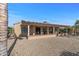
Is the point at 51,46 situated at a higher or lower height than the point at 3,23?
lower

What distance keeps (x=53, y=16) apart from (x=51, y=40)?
127cm

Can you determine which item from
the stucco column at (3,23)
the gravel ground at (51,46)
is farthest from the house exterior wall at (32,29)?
the stucco column at (3,23)

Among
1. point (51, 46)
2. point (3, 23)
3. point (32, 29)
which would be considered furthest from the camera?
point (32, 29)

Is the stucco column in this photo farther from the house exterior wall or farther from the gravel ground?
the house exterior wall

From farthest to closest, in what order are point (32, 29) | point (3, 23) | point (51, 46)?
point (32, 29), point (51, 46), point (3, 23)

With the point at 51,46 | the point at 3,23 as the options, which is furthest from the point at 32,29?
the point at 3,23

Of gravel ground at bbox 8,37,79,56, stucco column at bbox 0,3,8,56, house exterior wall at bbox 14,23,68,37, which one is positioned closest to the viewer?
stucco column at bbox 0,3,8,56

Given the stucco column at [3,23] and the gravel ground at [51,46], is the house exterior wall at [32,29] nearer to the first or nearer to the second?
the gravel ground at [51,46]

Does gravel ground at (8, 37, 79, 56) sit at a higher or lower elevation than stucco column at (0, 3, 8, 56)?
lower

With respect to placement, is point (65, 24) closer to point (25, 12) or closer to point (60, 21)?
point (60, 21)

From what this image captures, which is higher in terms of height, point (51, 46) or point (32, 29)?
point (32, 29)

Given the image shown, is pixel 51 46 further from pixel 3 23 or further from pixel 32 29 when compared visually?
pixel 3 23

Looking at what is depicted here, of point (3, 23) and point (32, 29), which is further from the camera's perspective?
point (32, 29)

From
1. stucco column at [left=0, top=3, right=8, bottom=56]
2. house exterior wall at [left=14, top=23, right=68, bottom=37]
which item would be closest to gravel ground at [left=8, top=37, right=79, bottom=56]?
house exterior wall at [left=14, top=23, right=68, bottom=37]
